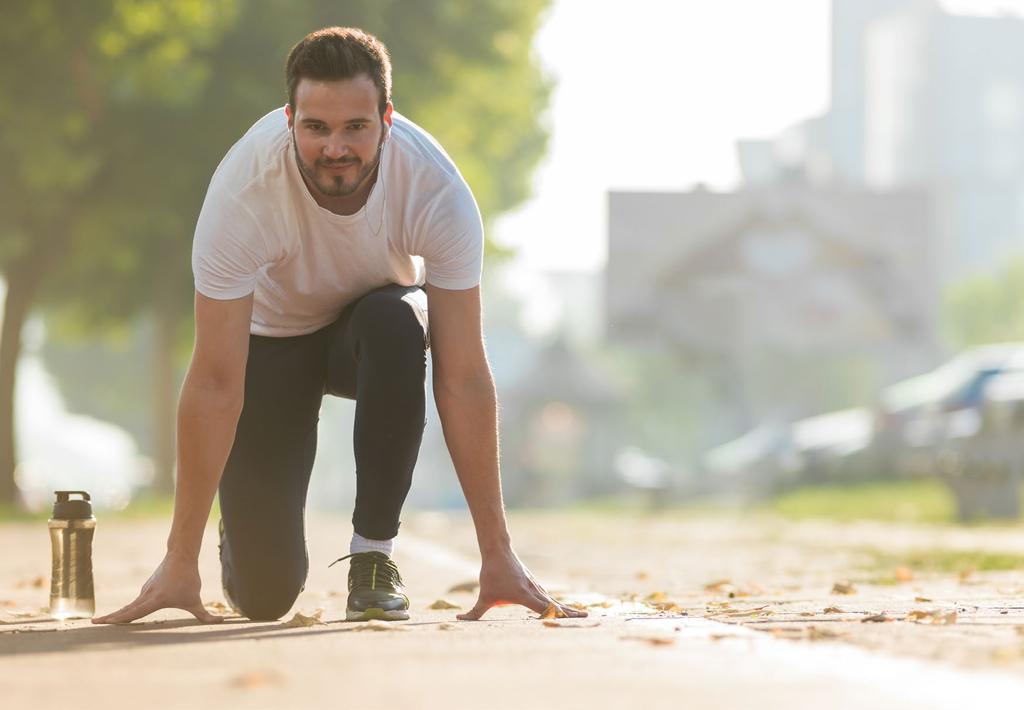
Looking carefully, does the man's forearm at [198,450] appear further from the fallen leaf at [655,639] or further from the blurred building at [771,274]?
the blurred building at [771,274]

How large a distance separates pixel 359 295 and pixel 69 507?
3.69ft

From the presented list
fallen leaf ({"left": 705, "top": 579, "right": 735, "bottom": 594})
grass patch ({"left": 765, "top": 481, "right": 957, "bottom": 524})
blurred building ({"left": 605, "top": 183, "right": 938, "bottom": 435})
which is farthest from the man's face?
blurred building ({"left": 605, "top": 183, "right": 938, "bottom": 435})

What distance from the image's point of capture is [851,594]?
263 inches

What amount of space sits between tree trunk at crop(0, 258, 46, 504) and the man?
718 inches

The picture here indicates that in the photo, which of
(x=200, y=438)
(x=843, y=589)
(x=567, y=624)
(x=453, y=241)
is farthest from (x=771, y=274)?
(x=567, y=624)

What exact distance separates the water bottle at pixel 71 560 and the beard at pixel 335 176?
1.38 metres

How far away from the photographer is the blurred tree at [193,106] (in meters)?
21.8

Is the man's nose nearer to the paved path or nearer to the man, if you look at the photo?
the man

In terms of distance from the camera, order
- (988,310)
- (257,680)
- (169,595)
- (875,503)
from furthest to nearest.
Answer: (988,310), (875,503), (169,595), (257,680)

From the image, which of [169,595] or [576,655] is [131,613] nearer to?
[169,595]

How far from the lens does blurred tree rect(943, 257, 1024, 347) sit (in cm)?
7606

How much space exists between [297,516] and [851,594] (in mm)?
2107

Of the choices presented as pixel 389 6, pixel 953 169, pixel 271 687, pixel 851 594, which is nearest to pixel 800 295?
pixel 389 6

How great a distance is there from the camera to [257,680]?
351cm
